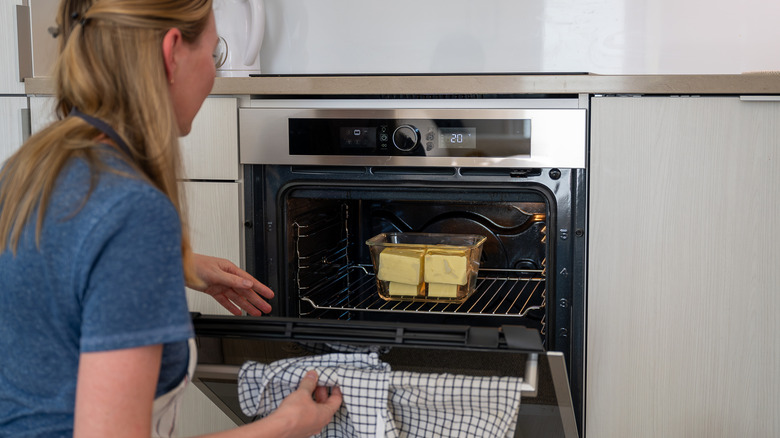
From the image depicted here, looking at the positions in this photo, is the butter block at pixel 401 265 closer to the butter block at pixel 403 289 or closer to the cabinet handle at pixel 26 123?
the butter block at pixel 403 289

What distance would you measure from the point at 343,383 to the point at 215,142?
915mm

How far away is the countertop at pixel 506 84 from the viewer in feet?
4.79

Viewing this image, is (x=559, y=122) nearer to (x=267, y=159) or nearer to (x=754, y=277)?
(x=754, y=277)

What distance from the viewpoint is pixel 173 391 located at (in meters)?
0.86

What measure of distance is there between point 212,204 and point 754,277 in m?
1.11

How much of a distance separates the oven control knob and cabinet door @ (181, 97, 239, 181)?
1.16 feet

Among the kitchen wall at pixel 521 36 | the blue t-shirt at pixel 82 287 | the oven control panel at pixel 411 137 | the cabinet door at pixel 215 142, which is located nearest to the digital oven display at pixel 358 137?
the oven control panel at pixel 411 137

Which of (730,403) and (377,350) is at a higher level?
(377,350)

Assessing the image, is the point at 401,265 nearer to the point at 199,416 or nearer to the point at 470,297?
the point at 470,297

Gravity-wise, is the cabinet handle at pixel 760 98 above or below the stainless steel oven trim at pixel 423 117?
above

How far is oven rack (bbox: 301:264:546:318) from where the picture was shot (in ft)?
5.72

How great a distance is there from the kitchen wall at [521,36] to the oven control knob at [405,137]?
0.61 meters

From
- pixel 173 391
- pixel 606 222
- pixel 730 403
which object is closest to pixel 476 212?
pixel 606 222

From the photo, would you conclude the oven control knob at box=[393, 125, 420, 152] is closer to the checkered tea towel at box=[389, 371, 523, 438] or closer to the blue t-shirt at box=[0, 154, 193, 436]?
the checkered tea towel at box=[389, 371, 523, 438]
